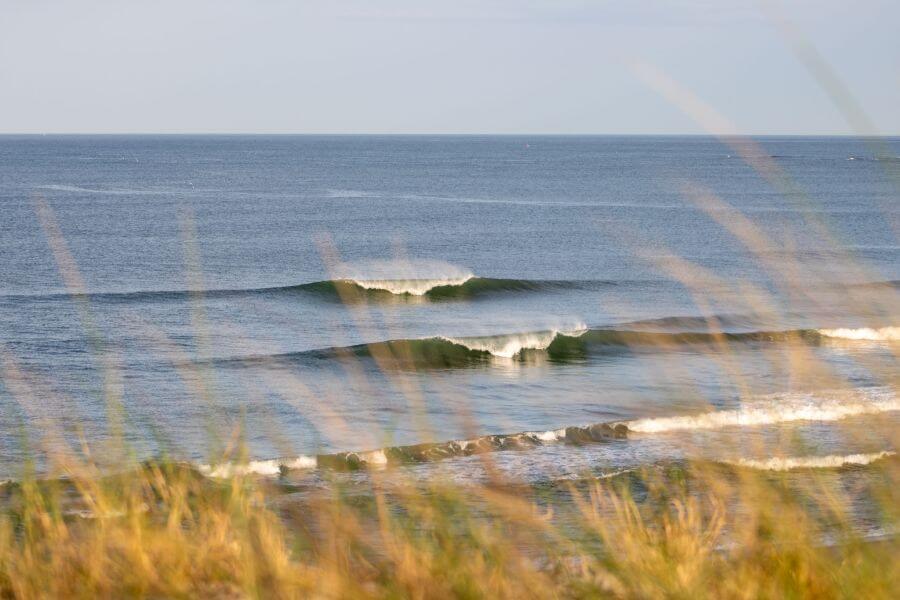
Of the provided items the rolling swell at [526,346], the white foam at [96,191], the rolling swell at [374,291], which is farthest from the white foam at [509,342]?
the white foam at [96,191]

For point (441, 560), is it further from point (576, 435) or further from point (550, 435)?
point (576, 435)

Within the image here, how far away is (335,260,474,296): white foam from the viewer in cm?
3519

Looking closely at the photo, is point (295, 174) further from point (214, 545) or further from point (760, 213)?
point (214, 545)

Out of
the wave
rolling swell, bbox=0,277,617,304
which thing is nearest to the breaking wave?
the wave

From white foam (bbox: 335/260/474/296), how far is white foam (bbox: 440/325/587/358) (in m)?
9.21

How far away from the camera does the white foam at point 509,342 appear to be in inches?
956

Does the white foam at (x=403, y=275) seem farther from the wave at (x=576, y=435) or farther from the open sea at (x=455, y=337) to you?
the wave at (x=576, y=435)

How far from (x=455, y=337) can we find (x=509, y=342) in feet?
4.19

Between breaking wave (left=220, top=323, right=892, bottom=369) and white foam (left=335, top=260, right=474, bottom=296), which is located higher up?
white foam (left=335, top=260, right=474, bottom=296)

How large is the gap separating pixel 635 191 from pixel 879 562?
9123 cm

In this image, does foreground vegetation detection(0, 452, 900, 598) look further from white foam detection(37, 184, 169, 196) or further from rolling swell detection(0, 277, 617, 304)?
white foam detection(37, 184, 169, 196)

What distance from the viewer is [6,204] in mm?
69875

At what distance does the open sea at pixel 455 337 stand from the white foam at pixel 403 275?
0.20m

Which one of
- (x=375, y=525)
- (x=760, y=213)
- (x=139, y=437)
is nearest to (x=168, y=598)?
(x=375, y=525)
